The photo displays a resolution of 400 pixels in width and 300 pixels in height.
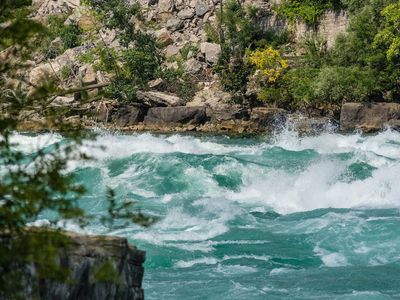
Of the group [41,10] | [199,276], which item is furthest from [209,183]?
[41,10]

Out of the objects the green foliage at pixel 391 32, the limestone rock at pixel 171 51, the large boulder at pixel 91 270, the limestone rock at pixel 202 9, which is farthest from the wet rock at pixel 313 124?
the large boulder at pixel 91 270

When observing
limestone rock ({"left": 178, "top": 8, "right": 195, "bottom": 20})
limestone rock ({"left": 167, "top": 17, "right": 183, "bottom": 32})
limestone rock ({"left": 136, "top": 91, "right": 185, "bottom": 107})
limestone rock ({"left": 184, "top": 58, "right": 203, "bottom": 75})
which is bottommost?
limestone rock ({"left": 136, "top": 91, "right": 185, "bottom": 107})

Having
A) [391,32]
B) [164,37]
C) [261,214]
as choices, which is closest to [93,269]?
[261,214]

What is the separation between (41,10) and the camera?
50.8 m

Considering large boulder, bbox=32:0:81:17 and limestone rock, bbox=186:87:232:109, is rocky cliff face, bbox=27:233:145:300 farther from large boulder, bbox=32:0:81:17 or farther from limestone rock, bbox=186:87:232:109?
large boulder, bbox=32:0:81:17

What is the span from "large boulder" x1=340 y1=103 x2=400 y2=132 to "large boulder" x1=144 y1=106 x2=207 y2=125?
241 inches

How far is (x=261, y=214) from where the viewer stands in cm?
1717

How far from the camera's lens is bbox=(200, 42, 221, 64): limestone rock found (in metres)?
40.4

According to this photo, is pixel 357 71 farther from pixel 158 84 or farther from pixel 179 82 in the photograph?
pixel 158 84

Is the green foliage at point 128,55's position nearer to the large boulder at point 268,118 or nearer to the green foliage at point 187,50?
the green foliage at point 187,50

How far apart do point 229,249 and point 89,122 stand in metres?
24.6

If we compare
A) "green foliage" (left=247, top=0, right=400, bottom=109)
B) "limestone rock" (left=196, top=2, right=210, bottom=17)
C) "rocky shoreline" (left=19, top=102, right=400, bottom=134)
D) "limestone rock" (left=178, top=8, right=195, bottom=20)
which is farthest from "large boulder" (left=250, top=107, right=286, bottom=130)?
"limestone rock" (left=178, top=8, right=195, bottom=20)

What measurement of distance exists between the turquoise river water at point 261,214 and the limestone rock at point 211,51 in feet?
46.4

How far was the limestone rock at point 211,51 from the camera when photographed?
4038 centimetres
